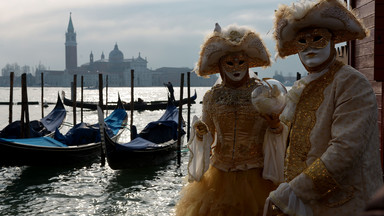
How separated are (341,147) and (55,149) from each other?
8.37 metres

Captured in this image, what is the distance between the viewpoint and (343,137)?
4.87ft

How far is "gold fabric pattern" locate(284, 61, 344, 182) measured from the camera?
1685 mm

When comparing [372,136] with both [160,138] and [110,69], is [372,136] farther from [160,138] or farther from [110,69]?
[110,69]

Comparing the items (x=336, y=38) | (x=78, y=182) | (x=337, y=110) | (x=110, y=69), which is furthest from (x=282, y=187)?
(x=110, y=69)

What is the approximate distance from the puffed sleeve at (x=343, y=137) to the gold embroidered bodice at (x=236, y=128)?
3.79ft

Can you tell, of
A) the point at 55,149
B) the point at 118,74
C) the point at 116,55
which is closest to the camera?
the point at 55,149

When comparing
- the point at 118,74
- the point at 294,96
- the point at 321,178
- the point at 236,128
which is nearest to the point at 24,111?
the point at 236,128

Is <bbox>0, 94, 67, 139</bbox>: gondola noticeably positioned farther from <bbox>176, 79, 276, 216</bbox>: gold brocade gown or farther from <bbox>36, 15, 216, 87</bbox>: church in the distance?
<bbox>36, 15, 216, 87</bbox>: church in the distance

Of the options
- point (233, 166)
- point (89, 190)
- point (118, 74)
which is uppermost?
point (118, 74)

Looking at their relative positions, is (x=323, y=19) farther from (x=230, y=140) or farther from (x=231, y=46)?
(x=230, y=140)

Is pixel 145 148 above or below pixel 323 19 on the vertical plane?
below

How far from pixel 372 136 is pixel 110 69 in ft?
480

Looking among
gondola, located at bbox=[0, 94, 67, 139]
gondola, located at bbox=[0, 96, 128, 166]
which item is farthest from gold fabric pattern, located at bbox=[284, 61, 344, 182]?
gondola, located at bbox=[0, 94, 67, 139]

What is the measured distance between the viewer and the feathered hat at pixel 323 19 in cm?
168
